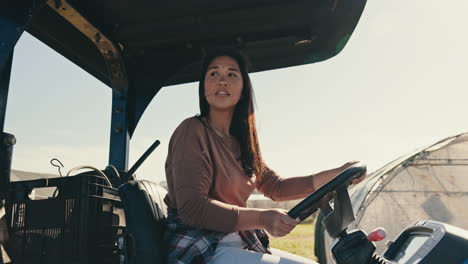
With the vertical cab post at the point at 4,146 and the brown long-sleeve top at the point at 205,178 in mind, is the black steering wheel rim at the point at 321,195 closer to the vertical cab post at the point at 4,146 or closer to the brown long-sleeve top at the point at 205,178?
the brown long-sleeve top at the point at 205,178

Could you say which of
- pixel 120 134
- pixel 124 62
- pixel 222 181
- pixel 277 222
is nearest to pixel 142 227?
pixel 222 181

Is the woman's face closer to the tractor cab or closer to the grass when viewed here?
the tractor cab

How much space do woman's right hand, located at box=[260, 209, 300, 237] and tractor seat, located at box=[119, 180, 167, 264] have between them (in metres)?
0.37

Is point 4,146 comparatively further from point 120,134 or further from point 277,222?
point 277,222

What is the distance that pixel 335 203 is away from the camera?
4.66 feet

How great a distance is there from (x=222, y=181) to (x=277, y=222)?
1.07 ft

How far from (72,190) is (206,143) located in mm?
542

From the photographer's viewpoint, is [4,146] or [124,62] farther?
[124,62]

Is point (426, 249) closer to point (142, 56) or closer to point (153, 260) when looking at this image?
point (153, 260)

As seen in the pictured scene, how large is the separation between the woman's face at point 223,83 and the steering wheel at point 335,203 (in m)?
0.55

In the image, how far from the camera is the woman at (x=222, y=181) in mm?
1454

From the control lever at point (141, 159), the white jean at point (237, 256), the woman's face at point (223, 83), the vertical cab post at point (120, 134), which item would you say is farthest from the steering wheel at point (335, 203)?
the vertical cab post at point (120, 134)

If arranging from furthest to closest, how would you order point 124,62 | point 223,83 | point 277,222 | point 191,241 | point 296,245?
point 296,245, point 124,62, point 223,83, point 191,241, point 277,222

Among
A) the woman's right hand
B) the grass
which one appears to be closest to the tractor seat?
the woman's right hand
